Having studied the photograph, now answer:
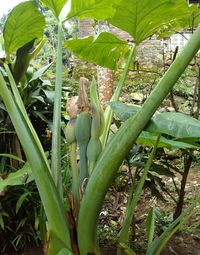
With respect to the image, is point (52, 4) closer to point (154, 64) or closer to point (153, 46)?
point (154, 64)

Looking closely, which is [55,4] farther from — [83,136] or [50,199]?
[50,199]

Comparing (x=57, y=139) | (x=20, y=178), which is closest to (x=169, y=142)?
(x=57, y=139)

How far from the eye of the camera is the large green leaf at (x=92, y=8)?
1246 millimetres

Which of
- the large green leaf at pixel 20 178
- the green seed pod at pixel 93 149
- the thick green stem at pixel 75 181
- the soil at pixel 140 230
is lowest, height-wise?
the soil at pixel 140 230

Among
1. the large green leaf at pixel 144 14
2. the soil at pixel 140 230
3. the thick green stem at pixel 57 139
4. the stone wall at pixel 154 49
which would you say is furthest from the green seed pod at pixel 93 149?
the stone wall at pixel 154 49

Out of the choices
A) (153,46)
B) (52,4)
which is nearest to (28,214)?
(52,4)

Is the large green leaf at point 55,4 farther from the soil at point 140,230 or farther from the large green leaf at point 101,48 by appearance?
the soil at point 140,230

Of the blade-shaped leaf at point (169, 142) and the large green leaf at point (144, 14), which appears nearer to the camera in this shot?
the blade-shaped leaf at point (169, 142)

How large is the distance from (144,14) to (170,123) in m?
0.50

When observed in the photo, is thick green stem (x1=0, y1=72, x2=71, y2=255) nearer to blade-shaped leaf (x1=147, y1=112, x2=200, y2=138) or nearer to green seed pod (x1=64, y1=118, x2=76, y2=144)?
green seed pod (x1=64, y1=118, x2=76, y2=144)

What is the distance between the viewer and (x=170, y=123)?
843 mm

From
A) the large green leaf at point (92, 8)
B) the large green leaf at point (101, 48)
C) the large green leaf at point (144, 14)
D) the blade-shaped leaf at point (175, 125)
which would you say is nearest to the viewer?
the blade-shaped leaf at point (175, 125)

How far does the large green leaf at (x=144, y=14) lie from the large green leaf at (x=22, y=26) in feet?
0.86

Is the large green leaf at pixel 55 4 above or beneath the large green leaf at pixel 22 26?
above
